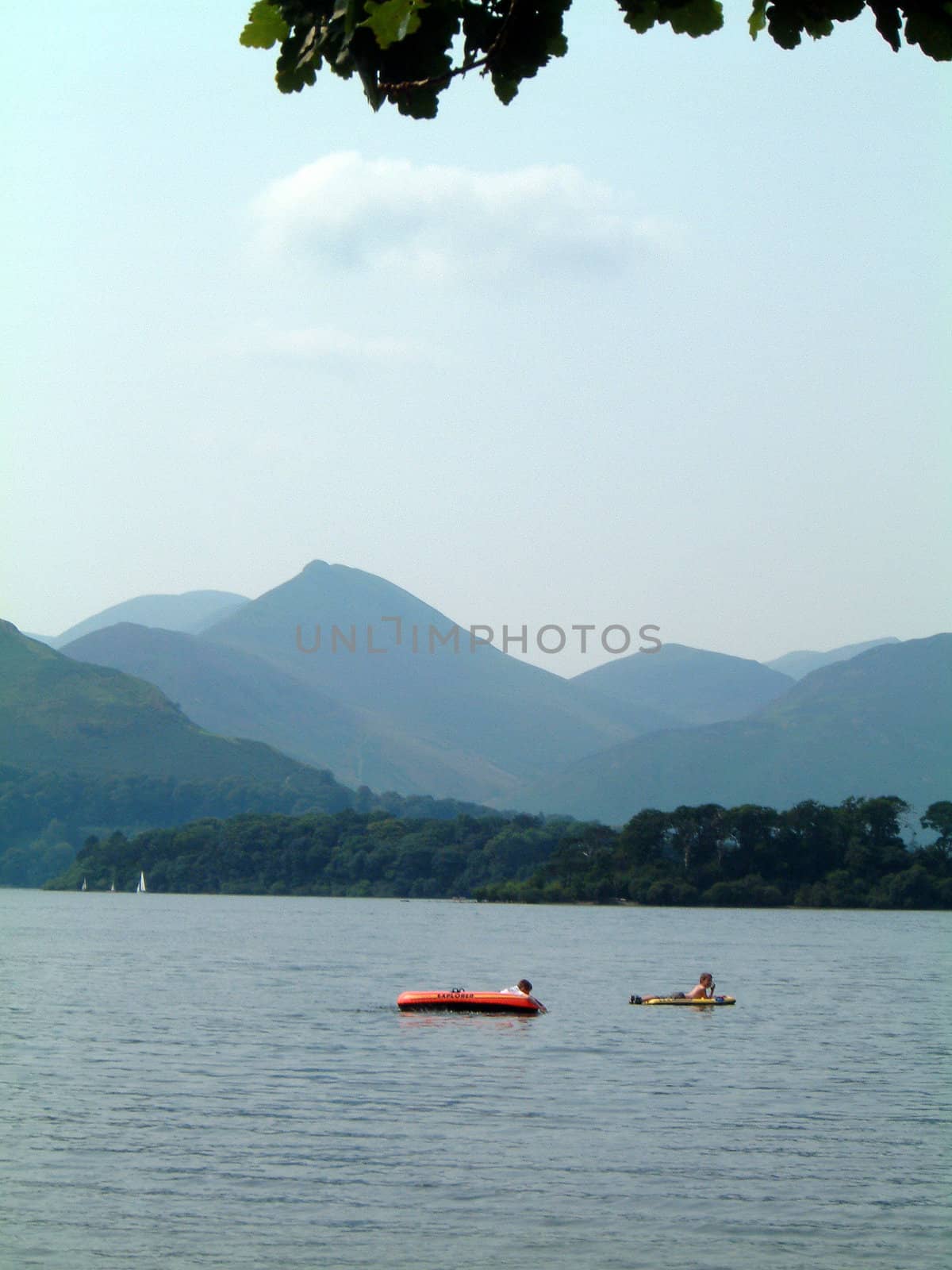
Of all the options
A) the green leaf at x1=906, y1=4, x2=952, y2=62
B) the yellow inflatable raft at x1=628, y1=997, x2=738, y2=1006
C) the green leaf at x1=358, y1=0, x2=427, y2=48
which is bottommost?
the yellow inflatable raft at x1=628, y1=997, x2=738, y2=1006

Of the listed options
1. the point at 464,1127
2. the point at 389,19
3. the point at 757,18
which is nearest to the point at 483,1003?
the point at 464,1127

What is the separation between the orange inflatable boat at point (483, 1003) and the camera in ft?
198

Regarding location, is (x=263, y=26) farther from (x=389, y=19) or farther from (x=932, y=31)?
(x=932, y=31)

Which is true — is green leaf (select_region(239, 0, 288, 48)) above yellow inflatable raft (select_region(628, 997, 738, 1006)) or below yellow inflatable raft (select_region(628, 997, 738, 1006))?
above

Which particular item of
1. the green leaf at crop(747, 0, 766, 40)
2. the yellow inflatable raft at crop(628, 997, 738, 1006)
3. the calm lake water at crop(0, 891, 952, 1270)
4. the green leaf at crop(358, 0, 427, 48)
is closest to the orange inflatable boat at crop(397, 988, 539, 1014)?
the calm lake water at crop(0, 891, 952, 1270)

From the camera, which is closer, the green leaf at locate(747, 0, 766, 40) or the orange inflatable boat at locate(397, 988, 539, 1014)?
the green leaf at locate(747, 0, 766, 40)

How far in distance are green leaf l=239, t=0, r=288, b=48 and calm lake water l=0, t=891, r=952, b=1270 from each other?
2050cm

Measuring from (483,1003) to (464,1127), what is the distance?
81.5ft

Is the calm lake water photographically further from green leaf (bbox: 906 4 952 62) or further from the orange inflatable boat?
green leaf (bbox: 906 4 952 62)

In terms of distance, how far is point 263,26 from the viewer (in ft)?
21.5

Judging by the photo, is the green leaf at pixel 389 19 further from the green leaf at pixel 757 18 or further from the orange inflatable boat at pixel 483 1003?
the orange inflatable boat at pixel 483 1003

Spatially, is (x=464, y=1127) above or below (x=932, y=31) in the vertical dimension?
below

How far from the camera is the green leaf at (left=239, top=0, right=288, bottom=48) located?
258 inches

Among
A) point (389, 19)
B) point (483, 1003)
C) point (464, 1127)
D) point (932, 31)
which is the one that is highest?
point (932, 31)
